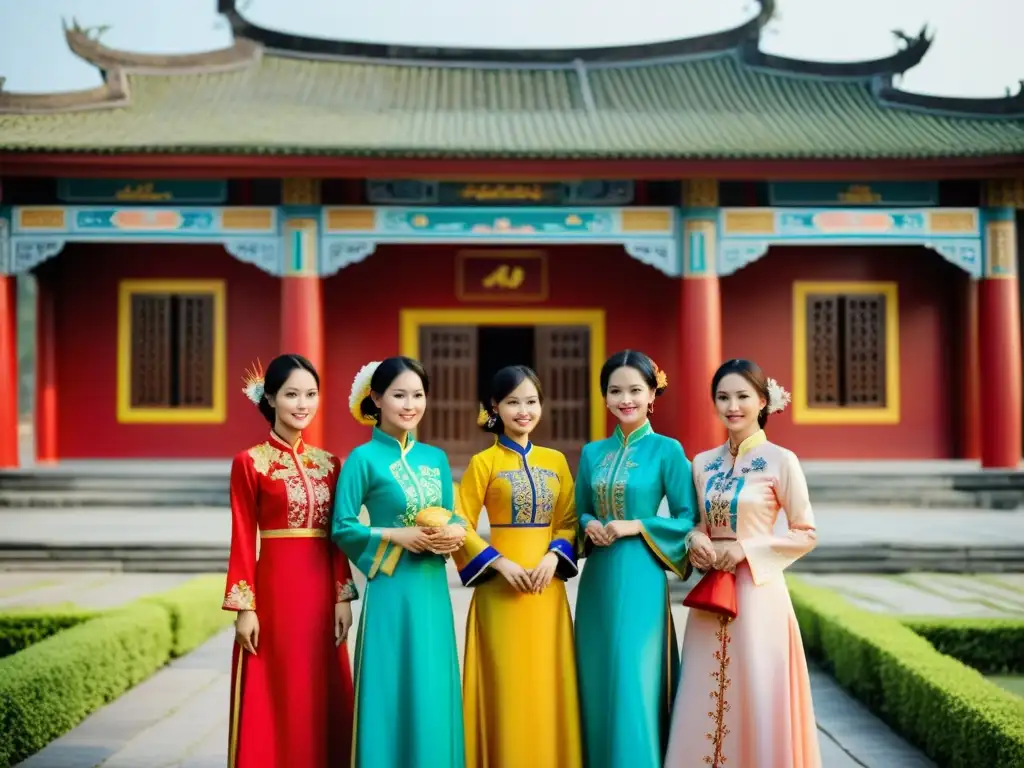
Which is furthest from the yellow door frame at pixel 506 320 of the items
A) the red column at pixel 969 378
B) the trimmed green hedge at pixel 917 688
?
the trimmed green hedge at pixel 917 688

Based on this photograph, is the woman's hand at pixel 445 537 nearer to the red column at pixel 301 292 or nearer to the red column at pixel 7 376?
the red column at pixel 301 292

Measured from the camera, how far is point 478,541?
3166 millimetres

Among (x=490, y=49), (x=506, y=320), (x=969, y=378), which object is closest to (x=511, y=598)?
(x=506, y=320)

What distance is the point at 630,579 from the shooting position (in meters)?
3.18

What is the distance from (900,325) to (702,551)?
Result: 10.8 m

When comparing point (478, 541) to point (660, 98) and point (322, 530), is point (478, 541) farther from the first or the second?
point (660, 98)

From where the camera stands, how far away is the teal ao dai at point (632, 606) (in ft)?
10.2

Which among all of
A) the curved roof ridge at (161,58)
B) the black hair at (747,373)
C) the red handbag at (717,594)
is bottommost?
the red handbag at (717,594)

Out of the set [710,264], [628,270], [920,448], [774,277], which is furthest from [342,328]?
[920,448]

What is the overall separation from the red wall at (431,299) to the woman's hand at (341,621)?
9.61 meters

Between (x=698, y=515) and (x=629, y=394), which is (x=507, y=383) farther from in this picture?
(x=698, y=515)

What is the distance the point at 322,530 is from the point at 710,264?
8.59 m

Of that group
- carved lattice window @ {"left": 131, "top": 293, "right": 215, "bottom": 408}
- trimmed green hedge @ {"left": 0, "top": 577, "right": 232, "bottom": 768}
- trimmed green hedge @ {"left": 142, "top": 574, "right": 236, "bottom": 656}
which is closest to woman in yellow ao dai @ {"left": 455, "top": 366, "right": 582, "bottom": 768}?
trimmed green hedge @ {"left": 0, "top": 577, "right": 232, "bottom": 768}

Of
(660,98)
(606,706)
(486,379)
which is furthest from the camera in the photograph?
(486,379)
